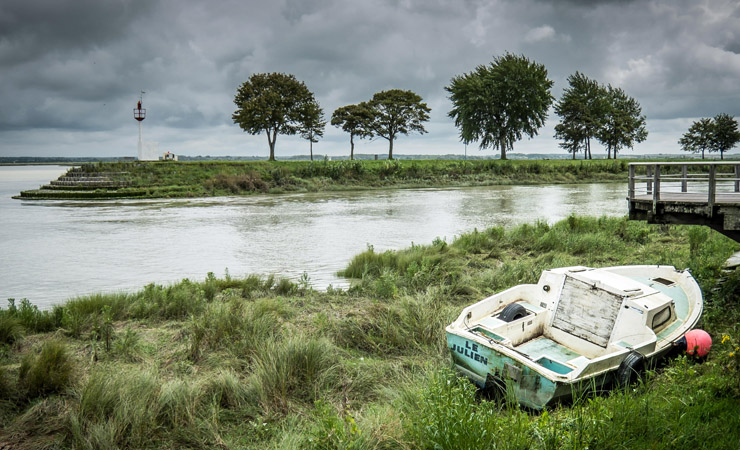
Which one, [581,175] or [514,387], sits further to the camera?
[581,175]

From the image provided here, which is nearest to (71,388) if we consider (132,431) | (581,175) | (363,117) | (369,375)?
(132,431)

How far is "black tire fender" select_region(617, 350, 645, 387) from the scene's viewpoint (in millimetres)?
5918

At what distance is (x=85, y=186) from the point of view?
37.5m

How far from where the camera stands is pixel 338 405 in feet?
18.8

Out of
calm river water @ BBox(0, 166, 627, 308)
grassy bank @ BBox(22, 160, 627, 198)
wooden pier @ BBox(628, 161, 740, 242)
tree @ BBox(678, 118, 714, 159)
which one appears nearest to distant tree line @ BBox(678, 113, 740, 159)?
tree @ BBox(678, 118, 714, 159)

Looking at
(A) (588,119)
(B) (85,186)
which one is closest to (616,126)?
(A) (588,119)

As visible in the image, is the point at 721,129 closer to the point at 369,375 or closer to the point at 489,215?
the point at 489,215

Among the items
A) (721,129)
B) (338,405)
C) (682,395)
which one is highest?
(721,129)

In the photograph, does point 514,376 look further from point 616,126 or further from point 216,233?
point 616,126

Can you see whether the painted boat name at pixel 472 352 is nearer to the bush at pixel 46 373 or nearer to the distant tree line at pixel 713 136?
the bush at pixel 46 373

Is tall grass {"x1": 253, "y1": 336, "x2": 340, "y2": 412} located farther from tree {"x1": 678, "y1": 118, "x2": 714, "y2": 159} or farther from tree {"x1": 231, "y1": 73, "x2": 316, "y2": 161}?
tree {"x1": 678, "y1": 118, "x2": 714, "y2": 159}

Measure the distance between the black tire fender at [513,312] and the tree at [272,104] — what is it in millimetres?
51466

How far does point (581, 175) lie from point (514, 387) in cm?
5557

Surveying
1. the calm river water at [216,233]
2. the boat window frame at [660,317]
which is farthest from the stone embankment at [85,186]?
the boat window frame at [660,317]
